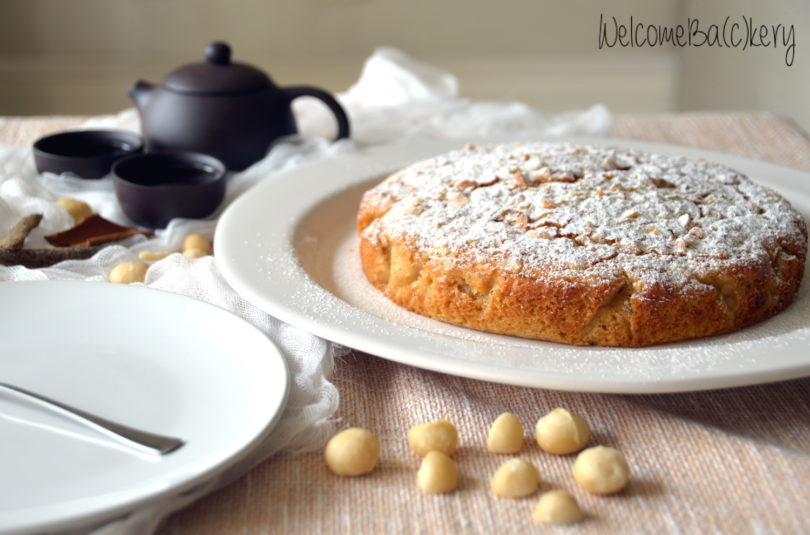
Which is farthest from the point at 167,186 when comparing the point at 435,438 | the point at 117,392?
the point at 435,438

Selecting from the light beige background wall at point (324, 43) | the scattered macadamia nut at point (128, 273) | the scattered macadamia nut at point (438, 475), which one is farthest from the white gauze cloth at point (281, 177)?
the light beige background wall at point (324, 43)

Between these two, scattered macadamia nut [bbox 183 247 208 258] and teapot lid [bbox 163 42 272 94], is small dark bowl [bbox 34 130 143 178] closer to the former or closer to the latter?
teapot lid [bbox 163 42 272 94]

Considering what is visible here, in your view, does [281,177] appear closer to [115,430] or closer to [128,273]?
[128,273]

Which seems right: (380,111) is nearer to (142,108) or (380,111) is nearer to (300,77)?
(142,108)

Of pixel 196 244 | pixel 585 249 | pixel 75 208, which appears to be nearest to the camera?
pixel 585 249

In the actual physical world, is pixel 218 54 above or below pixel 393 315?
above
